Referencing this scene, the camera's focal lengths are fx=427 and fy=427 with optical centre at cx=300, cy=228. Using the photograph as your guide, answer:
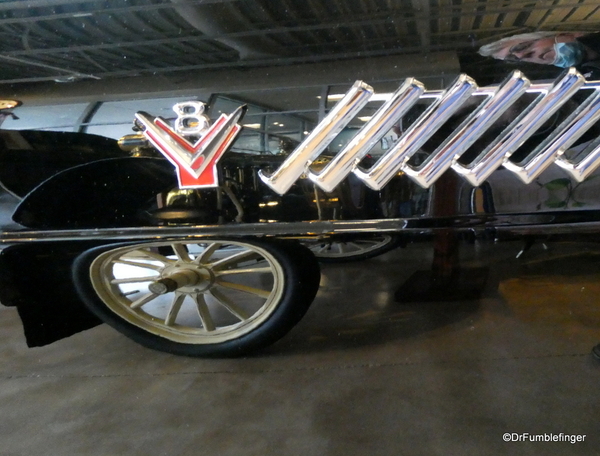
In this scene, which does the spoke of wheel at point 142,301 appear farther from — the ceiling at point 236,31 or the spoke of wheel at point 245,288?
the ceiling at point 236,31

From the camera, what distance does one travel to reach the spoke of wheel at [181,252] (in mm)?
1333

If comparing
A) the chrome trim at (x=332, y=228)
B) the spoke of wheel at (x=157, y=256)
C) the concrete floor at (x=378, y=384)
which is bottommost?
the concrete floor at (x=378, y=384)

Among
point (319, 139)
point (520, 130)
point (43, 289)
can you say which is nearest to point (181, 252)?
point (43, 289)

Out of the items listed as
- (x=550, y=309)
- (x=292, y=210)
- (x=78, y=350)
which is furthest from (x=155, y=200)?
(x=550, y=309)

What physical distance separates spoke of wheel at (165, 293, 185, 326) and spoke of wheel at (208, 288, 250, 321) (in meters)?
0.12

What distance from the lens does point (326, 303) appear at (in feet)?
4.11

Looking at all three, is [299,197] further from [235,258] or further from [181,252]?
[181,252]

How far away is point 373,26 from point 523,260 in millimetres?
677

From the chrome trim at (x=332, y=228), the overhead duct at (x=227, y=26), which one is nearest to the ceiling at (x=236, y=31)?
the overhead duct at (x=227, y=26)

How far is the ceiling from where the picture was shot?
92cm

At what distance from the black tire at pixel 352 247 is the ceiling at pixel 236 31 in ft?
1.40

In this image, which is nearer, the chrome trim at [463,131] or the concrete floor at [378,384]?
the chrome trim at [463,131]

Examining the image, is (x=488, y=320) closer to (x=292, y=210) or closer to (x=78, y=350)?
(x=292, y=210)

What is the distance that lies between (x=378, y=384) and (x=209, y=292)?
658mm
